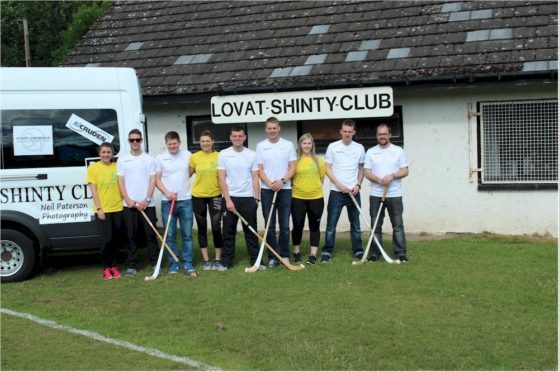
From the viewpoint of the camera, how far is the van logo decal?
8391 millimetres

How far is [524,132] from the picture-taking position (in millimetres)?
10570

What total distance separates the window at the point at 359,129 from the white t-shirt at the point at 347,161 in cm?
277

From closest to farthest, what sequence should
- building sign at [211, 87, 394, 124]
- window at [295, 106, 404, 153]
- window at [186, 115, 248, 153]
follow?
1. building sign at [211, 87, 394, 124]
2. window at [295, 106, 404, 153]
3. window at [186, 115, 248, 153]

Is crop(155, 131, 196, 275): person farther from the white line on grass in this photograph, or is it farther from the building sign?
the building sign

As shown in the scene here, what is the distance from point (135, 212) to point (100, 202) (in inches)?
16.6

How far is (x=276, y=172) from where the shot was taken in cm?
839

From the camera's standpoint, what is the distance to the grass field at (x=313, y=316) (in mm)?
5250

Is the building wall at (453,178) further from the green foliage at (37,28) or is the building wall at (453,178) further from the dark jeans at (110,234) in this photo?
the green foliage at (37,28)

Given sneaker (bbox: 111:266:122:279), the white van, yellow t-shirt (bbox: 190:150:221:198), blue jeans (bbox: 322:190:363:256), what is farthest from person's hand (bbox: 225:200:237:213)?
sneaker (bbox: 111:266:122:279)

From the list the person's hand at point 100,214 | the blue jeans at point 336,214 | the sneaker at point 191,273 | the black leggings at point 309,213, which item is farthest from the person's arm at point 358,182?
the person's hand at point 100,214

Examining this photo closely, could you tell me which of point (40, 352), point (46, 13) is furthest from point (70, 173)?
point (46, 13)

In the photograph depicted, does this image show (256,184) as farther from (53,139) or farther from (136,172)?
(53,139)

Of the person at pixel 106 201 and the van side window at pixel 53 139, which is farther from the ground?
the van side window at pixel 53 139

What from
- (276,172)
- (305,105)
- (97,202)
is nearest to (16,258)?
(97,202)
